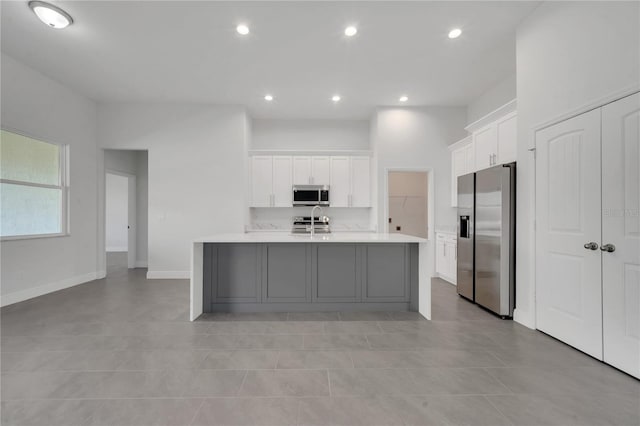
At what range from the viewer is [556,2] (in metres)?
2.67

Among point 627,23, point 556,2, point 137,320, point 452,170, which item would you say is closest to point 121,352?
point 137,320

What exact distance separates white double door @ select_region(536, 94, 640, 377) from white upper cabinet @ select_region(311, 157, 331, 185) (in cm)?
365

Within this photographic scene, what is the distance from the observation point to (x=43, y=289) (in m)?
4.21

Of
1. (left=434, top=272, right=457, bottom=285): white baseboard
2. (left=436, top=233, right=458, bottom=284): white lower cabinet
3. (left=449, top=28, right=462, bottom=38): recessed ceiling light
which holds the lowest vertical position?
(left=434, top=272, right=457, bottom=285): white baseboard

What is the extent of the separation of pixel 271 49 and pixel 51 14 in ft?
7.19

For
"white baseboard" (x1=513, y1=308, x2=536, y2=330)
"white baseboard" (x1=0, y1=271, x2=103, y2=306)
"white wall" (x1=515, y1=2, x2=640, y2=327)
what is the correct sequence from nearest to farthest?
"white wall" (x1=515, y1=2, x2=640, y2=327) < "white baseboard" (x1=513, y1=308, x2=536, y2=330) < "white baseboard" (x1=0, y1=271, x2=103, y2=306)

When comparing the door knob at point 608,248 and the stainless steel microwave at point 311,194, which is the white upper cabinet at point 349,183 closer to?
the stainless steel microwave at point 311,194

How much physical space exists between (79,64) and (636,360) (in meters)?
6.61

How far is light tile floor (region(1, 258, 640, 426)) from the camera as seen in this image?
166cm

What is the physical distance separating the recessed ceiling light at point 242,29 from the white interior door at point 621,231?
11.1 ft

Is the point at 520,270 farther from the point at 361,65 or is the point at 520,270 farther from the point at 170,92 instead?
the point at 170,92

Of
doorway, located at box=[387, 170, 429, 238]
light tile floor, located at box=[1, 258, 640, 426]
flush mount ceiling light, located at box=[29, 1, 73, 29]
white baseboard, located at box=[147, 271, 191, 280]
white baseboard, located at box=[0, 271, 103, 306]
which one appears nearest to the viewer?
light tile floor, located at box=[1, 258, 640, 426]

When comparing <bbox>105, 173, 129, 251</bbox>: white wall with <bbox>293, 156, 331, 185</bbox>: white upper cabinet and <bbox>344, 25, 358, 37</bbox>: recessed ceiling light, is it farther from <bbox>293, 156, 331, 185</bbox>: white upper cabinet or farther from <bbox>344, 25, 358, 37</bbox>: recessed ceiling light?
<bbox>344, 25, 358, 37</bbox>: recessed ceiling light

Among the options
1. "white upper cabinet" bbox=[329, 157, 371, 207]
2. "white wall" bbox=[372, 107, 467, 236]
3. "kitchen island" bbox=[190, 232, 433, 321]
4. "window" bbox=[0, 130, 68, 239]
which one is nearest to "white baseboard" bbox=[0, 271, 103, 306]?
"window" bbox=[0, 130, 68, 239]
